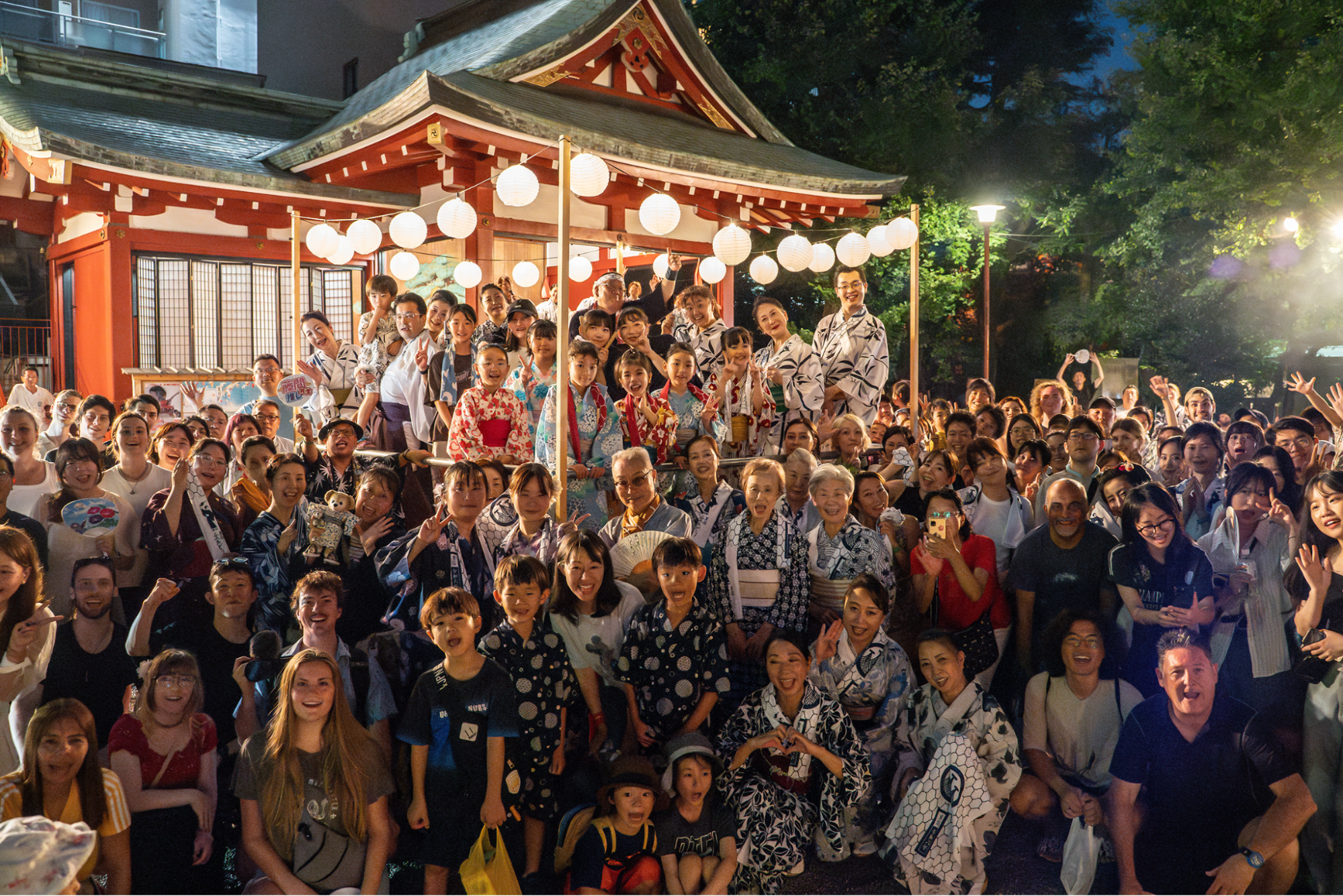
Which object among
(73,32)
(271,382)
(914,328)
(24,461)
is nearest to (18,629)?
(24,461)

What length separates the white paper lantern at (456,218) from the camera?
23.0 feet

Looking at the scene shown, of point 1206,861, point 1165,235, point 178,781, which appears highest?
point 1165,235

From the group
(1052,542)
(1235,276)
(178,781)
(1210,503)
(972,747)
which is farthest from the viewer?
(1235,276)

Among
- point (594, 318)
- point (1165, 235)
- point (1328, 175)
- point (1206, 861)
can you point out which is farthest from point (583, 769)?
point (1165, 235)

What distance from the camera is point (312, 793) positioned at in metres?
3.09

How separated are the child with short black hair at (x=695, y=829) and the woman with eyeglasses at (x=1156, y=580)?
178 cm

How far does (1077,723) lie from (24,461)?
4.77 metres

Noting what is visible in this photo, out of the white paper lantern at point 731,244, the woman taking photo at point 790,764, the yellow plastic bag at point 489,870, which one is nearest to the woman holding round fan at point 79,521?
the yellow plastic bag at point 489,870

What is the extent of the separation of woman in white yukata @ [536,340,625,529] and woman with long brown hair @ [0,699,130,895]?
92.7 inches

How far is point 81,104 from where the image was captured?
9203 mm

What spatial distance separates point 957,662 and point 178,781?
9.43 ft

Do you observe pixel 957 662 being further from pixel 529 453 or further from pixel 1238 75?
pixel 1238 75

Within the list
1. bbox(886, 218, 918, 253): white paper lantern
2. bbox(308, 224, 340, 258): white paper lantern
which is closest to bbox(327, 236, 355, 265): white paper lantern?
bbox(308, 224, 340, 258): white paper lantern

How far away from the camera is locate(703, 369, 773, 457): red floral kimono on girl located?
19.5ft
